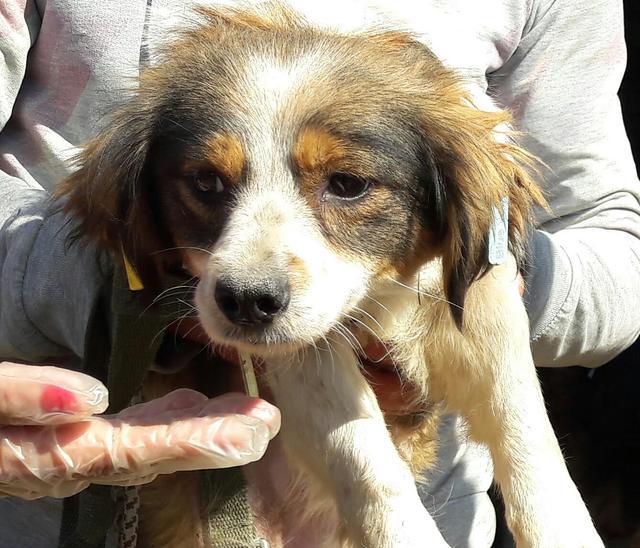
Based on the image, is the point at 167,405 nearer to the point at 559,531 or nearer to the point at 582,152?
the point at 559,531

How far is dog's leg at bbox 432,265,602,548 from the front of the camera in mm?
1666

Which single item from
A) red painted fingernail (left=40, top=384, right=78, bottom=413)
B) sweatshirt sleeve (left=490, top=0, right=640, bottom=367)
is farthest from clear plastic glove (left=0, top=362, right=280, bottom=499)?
sweatshirt sleeve (left=490, top=0, right=640, bottom=367)

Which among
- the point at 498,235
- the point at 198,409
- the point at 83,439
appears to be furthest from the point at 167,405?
the point at 498,235

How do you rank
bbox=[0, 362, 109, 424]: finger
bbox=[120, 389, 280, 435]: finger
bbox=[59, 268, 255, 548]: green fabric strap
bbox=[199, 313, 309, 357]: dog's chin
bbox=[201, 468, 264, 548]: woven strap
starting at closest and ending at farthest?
bbox=[0, 362, 109, 424]: finger, bbox=[120, 389, 280, 435]: finger, bbox=[199, 313, 309, 357]: dog's chin, bbox=[59, 268, 255, 548]: green fabric strap, bbox=[201, 468, 264, 548]: woven strap

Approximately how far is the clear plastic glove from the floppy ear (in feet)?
1.77

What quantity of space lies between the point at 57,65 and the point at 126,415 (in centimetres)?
77

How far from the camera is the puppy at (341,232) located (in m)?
1.51

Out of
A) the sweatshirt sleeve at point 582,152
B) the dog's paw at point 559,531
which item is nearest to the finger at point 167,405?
the dog's paw at point 559,531

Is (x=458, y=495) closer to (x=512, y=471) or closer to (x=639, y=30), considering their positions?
(x=512, y=471)

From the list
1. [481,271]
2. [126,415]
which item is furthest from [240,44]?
[126,415]

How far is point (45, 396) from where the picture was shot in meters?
1.18

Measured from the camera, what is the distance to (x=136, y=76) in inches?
70.9

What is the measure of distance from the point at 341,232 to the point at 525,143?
24.9 inches

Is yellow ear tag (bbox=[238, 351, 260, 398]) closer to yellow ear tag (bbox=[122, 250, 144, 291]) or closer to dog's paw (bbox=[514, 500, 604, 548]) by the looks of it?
yellow ear tag (bbox=[122, 250, 144, 291])
